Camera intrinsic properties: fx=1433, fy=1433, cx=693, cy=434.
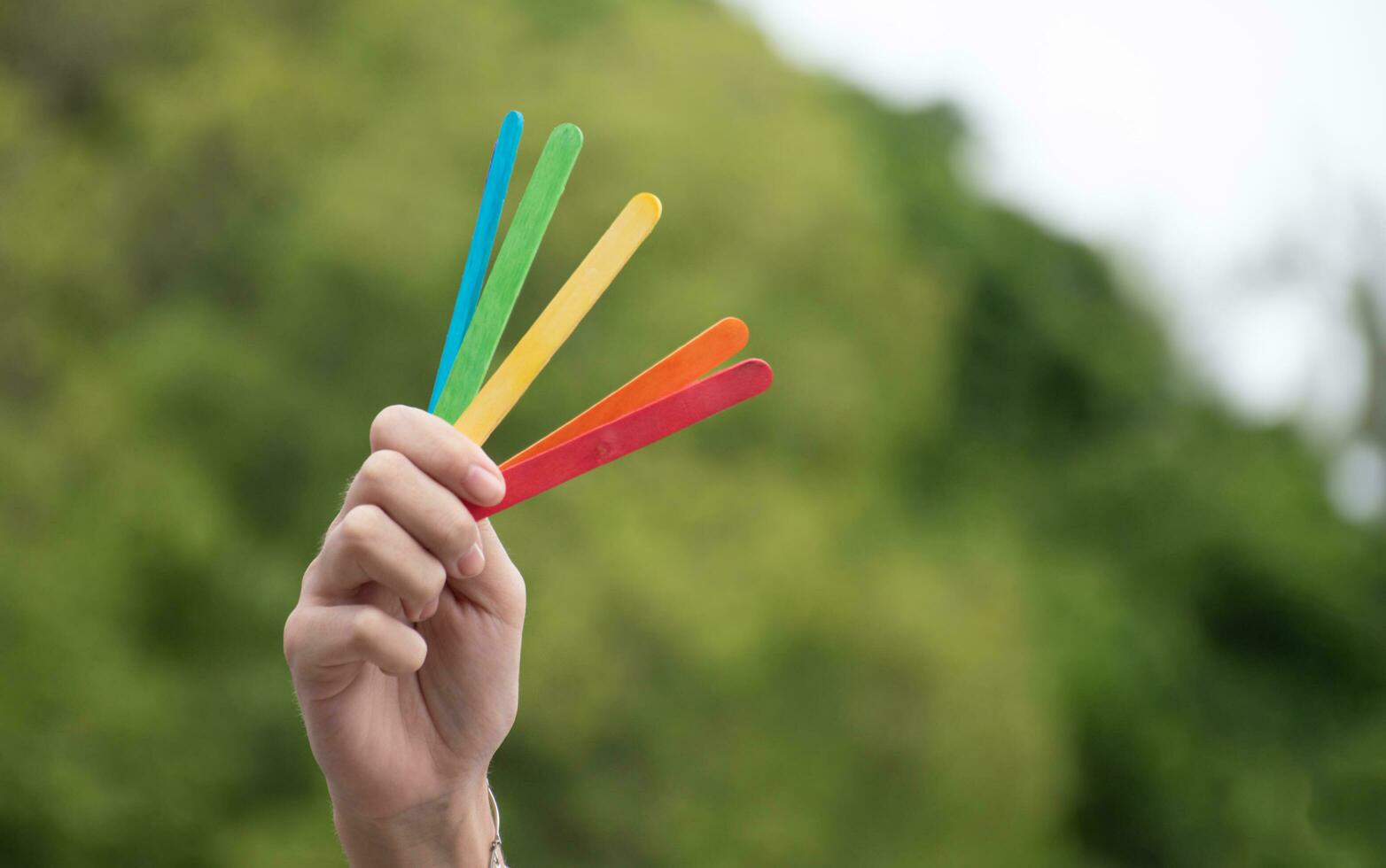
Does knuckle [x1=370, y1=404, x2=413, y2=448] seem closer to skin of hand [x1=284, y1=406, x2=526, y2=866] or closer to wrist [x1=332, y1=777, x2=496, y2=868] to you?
skin of hand [x1=284, y1=406, x2=526, y2=866]

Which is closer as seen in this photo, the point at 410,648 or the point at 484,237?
the point at 410,648

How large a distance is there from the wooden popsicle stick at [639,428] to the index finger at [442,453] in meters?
0.06

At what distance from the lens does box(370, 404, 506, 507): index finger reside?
0.87 m

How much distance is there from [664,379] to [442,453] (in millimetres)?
191

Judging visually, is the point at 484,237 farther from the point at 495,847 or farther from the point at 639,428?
the point at 495,847

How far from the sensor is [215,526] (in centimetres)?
638

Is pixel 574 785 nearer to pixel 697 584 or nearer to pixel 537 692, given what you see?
pixel 537 692

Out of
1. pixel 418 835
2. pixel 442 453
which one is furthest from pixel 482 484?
pixel 418 835

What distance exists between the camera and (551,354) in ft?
3.19

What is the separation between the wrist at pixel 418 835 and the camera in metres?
1.08

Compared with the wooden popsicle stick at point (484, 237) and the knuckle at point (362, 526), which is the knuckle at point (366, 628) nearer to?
the knuckle at point (362, 526)

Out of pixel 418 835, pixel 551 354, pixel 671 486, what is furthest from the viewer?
pixel 671 486

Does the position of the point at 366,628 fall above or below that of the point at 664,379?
below

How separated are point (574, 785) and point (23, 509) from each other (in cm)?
269
